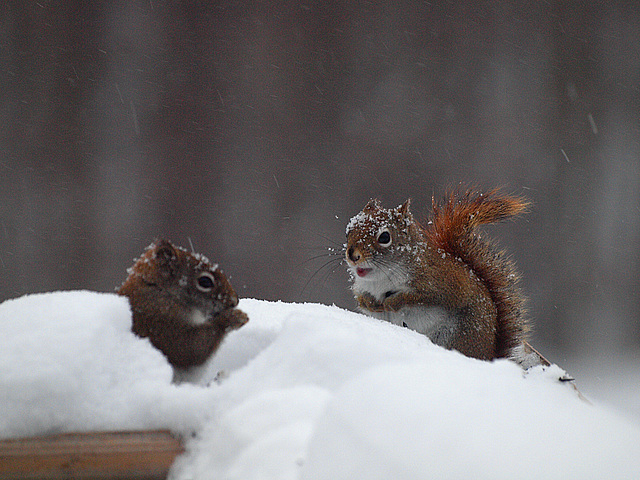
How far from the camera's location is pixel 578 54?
287 cm

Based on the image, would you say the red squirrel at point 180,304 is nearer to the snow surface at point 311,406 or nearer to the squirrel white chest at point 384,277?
the snow surface at point 311,406

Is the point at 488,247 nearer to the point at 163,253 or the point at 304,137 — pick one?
the point at 163,253

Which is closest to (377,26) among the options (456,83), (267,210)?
(456,83)

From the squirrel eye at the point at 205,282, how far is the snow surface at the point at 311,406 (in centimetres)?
11

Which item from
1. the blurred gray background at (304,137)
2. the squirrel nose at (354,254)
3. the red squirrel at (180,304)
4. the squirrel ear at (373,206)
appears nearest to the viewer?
the red squirrel at (180,304)

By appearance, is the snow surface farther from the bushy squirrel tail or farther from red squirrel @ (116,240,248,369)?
the bushy squirrel tail

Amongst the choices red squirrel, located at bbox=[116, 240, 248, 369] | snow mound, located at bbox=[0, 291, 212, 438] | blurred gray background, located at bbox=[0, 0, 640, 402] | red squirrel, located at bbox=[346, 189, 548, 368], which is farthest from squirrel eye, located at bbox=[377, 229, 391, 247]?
blurred gray background, located at bbox=[0, 0, 640, 402]

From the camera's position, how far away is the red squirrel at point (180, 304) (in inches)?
28.1

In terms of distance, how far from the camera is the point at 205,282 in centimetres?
76

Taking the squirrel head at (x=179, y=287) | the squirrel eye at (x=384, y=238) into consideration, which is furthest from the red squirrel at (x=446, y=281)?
the squirrel head at (x=179, y=287)

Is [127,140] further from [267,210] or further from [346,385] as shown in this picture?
[346,385]

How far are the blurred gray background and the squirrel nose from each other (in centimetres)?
140

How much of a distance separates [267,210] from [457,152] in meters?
1.05

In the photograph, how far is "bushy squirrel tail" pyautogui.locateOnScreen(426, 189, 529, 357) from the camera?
4.02 ft
